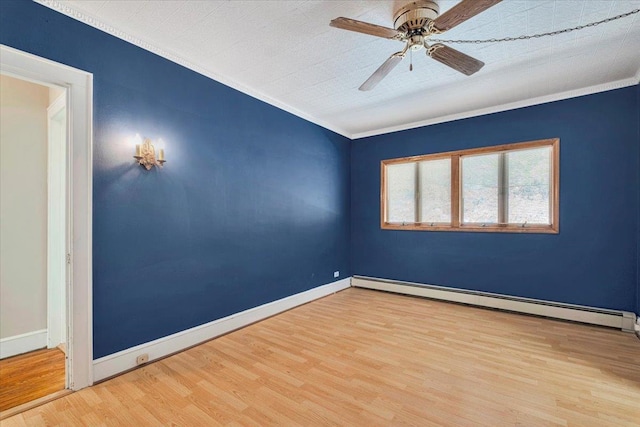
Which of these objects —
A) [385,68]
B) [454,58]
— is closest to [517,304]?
[454,58]

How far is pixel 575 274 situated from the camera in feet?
11.9

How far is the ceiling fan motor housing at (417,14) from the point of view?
1972 mm

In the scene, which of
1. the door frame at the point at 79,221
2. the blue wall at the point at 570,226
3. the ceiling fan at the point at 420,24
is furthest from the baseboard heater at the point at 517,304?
the door frame at the point at 79,221

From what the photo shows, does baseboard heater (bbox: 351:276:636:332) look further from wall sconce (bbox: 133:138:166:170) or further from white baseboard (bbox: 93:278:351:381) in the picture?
wall sconce (bbox: 133:138:166:170)

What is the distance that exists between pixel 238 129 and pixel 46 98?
1.98 m

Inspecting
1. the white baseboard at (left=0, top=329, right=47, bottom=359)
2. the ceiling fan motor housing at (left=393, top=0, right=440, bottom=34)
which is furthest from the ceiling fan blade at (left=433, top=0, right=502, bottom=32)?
the white baseboard at (left=0, top=329, right=47, bottom=359)

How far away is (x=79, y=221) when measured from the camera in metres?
2.19

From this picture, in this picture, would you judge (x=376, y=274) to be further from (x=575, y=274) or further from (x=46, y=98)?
(x=46, y=98)

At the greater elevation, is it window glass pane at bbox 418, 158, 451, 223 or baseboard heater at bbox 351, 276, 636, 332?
window glass pane at bbox 418, 158, 451, 223

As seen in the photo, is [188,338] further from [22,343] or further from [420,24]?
[420,24]

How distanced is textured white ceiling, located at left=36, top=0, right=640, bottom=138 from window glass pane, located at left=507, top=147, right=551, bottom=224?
2.40 ft

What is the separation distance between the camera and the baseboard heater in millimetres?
3398

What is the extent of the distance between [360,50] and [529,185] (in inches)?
119

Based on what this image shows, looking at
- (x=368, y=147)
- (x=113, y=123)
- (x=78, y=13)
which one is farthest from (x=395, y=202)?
(x=78, y=13)
